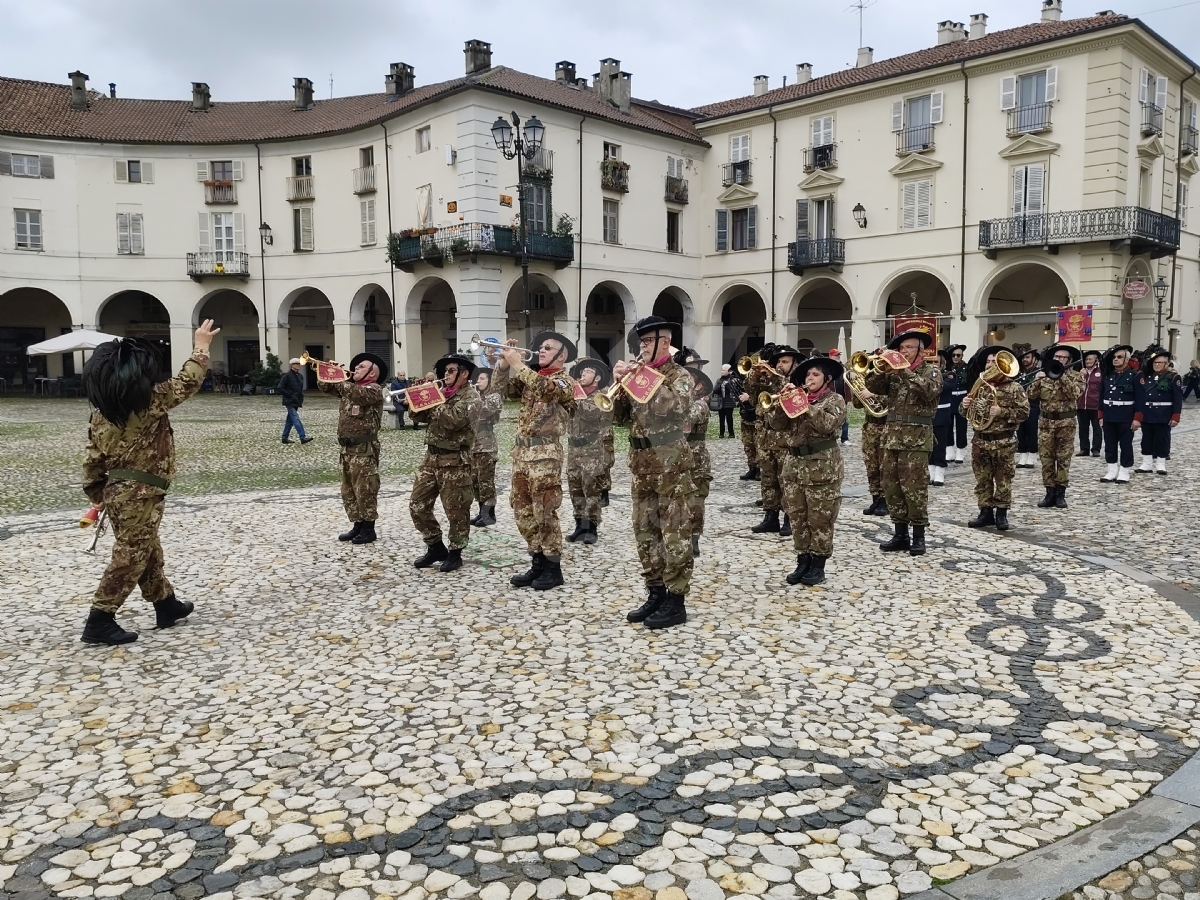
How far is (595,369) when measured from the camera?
8.83 m

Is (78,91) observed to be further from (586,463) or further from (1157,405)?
(1157,405)

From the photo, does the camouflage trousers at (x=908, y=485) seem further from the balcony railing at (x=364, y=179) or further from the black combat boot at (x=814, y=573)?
the balcony railing at (x=364, y=179)

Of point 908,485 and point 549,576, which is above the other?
point 908,485

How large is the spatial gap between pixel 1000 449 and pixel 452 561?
570 cm

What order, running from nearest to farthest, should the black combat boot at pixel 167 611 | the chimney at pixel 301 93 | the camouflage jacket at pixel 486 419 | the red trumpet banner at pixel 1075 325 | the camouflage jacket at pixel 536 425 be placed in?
1. the black combat boot at pixel 167 611
2. the camouflage jacket at pixel 536 425
3. the camouflage jacket at pixel 486 419
4. the red trumpet banner at pixel 1075 325
5. the chimney at pixel 301 93

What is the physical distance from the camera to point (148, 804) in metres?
3.78

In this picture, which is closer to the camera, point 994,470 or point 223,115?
point 994,470

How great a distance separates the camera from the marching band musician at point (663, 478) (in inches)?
238

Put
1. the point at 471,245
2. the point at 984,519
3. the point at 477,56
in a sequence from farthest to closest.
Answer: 1. the point at 477,56
2. the point at 471,245
3. the point at 984,519

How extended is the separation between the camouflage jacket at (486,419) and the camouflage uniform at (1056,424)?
6706mm

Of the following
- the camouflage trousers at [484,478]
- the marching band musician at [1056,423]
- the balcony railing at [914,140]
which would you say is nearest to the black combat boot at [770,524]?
the camouflage trousers at [484,478]

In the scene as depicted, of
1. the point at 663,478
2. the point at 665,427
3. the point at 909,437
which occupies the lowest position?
the point at 663,478

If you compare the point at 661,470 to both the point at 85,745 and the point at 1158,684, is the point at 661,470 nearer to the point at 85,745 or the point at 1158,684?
the point at 1158,684

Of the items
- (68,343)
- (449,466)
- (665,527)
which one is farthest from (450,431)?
(68,343)
